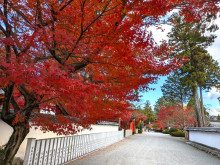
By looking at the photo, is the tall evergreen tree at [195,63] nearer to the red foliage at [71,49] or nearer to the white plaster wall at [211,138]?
the white plaster wall at [211,138]

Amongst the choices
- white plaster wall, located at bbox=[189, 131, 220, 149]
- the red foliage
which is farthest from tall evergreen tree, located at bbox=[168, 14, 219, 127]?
the red foliage

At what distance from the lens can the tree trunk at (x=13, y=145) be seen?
4352 millimetres

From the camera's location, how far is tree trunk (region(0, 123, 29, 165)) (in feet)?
14.3

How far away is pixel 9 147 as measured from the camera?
4438mm

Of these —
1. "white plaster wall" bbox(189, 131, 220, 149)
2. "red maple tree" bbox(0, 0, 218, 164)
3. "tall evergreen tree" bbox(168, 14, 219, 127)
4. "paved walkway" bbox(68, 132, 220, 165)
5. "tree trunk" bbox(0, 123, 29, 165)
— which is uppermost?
"tall evergreen tree" bbox(168, 14, 219, 127)

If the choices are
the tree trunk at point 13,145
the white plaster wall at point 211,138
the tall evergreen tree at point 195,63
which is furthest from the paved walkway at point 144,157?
the tall evergreen tree at point 195,63

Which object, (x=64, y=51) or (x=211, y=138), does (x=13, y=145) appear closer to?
(x=64, y=51)

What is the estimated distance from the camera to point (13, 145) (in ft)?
14.7

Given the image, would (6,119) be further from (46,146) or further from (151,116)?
(151,116)

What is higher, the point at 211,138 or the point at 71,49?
the point at 71,49

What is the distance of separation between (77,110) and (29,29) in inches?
117

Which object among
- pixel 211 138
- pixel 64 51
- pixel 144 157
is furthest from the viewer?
pixel 211 138

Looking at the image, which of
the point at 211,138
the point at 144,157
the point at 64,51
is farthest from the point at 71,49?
the point at 211,138

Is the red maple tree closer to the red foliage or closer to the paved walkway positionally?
the red foliage
